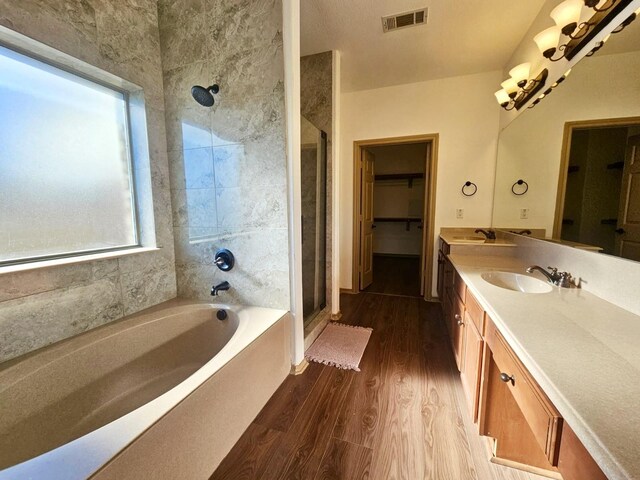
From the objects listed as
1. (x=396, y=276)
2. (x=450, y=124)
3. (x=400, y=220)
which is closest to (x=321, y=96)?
(x=450, y=124)

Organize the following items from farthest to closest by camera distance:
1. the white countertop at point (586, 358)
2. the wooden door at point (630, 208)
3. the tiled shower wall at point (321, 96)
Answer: the tiled shower wall at point (321, 96)
the wooden door at point (630, 208)
the white countertop at point (586, 358)

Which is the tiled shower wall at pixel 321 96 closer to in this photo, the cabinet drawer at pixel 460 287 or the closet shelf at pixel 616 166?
the cabinet drawer at pixel 460 287

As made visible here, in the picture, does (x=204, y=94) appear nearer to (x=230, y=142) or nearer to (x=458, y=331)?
(x=230, y=142)

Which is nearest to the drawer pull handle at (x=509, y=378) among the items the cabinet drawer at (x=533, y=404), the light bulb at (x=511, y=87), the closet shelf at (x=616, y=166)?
the cabinet drawer at (x=533, y=404)

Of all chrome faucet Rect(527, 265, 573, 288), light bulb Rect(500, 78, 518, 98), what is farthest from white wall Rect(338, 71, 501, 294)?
chrome faucet Rect(527, 265, 573, 288)

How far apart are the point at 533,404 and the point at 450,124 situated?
2.97 metres

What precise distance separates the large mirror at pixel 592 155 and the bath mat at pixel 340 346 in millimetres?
1565

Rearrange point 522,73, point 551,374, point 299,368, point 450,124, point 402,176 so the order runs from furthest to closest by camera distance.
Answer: point 402,176, point 450,124, point 522,73, point 299,368, point 551,374

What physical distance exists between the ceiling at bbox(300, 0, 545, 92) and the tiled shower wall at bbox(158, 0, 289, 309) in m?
0.68

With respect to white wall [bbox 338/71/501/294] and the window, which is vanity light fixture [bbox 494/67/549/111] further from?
the window

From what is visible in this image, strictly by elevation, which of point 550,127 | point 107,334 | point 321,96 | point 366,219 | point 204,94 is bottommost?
point 107,334

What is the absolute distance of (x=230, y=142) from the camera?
1677 millimetres

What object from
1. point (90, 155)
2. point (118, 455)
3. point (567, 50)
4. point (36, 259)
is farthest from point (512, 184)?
point (36, 259)

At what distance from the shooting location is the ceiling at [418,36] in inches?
73.9
